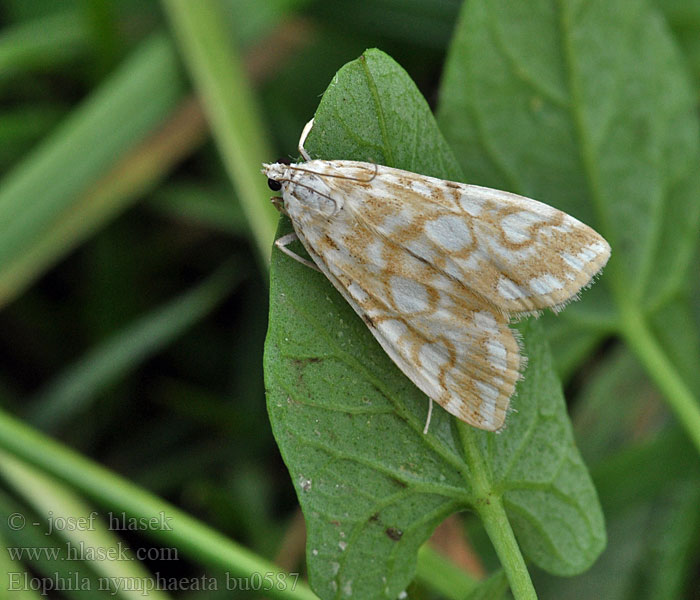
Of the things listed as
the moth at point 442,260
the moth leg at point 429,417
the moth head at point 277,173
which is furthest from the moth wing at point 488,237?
the moth leg at point 429,417

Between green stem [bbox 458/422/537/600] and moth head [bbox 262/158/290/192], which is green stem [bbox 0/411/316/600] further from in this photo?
moth head [bbox 262/158/290/192]

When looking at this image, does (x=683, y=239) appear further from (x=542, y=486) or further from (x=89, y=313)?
(x=89, y=313)

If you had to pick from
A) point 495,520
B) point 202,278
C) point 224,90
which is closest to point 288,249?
point 495,520

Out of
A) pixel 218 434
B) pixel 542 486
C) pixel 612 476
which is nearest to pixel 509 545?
pixel 542 486

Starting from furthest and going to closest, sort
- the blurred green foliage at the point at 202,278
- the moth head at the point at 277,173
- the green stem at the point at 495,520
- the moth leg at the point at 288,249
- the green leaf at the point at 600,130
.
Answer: the blurred green foliage at the point at 202,278, the green leaf at the point at 600,130, the moth head at the point at 277,173, the moth leg at the point at 288,249, the green stem at the point at 495,520

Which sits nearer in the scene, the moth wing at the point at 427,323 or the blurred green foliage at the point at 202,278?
the moth wing at the point at 427,323

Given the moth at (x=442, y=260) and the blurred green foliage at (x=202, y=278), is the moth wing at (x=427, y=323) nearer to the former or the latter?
the moth at (x=442, y=260)
